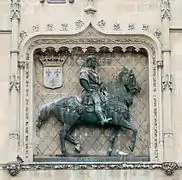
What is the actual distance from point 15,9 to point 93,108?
211 centimetres

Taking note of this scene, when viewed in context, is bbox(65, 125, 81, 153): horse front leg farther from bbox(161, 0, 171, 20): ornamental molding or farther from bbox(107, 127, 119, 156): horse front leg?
bbox(161, 0, 171, 20): ornamental molding

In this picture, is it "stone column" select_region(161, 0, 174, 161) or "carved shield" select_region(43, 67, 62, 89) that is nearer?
"stone column" select_region(161, 0, 174, 161)

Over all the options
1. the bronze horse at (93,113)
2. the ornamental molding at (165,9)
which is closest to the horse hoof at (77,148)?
the bronze horse at (93,113)

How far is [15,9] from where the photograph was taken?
55.9 ft

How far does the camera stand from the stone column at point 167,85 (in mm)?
16406

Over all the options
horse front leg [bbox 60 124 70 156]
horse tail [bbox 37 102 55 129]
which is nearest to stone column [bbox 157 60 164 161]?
horse front leg [bbox 60 124 70 156]

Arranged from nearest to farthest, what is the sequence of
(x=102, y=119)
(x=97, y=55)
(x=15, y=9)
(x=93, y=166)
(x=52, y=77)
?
1. (x=93, y=166)
2. (x=102, y=119)
3. (x=15, y=9)
4. (x=52, y=77)
5. (x=97, y=55)

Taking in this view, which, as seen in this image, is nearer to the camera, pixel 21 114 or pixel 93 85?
pixel 21 114

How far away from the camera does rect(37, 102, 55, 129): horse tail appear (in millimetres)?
16875

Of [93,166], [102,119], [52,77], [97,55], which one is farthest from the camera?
[97,55]

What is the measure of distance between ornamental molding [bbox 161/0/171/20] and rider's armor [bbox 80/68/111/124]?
1.50 metres

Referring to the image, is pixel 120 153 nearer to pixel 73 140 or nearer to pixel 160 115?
pixel 73 140

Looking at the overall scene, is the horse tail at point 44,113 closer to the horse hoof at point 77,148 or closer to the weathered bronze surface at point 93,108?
the weathered bronze surface at point 93,108

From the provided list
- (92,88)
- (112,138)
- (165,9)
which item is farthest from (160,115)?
(165,9)
